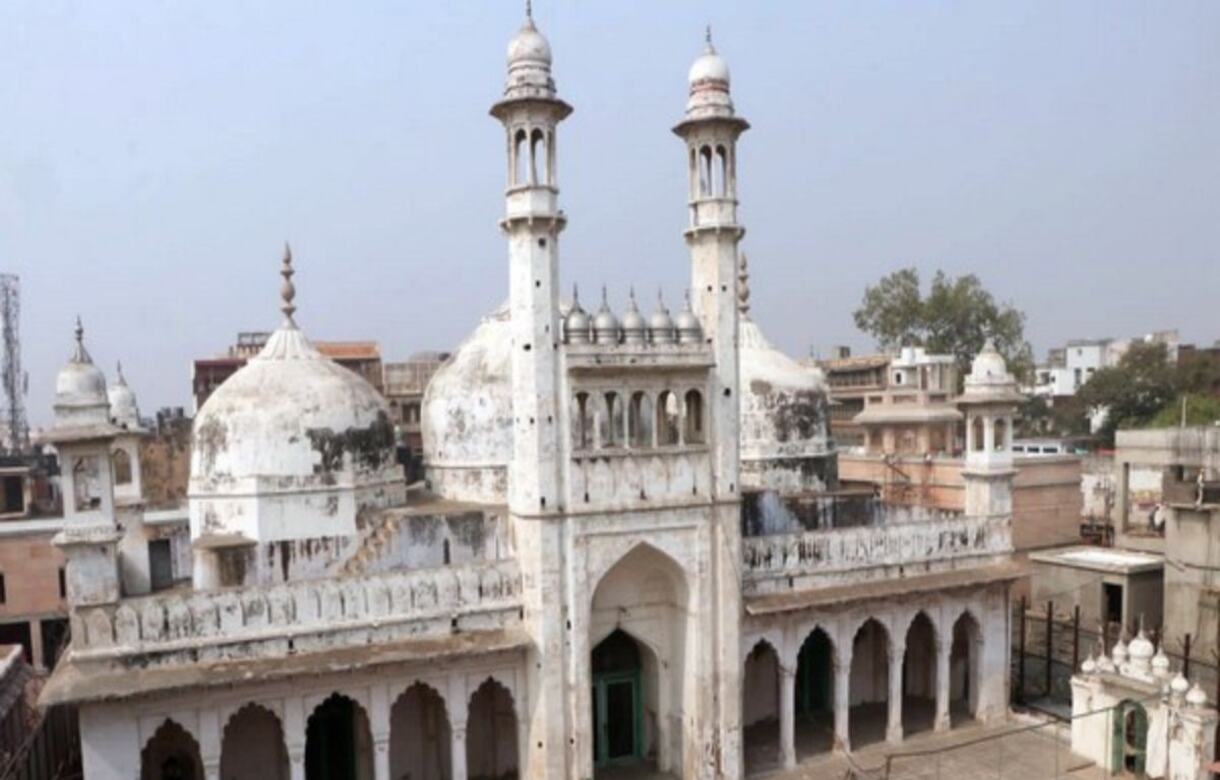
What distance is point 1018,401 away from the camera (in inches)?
720

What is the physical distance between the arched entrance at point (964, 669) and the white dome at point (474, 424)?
30.6ft

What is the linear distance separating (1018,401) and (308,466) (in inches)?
518

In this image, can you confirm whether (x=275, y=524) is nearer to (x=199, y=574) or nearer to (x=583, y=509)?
(x=199, y=574)

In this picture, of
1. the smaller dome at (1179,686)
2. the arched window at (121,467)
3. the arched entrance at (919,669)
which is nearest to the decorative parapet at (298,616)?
the arched window at (121,467)

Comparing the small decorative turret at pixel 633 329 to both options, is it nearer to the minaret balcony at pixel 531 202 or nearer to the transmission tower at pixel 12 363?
the minaret balcony at pixel 531 202

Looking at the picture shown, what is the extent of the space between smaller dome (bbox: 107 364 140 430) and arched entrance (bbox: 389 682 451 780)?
9.62 m

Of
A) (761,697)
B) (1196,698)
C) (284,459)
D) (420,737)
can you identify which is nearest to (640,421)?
(420,737)

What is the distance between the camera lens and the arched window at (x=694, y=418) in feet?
50.0

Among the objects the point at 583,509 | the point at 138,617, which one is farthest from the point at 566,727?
the point at 138,617

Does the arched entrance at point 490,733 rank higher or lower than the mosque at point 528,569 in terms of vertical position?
lower

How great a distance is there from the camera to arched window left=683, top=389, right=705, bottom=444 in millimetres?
15250

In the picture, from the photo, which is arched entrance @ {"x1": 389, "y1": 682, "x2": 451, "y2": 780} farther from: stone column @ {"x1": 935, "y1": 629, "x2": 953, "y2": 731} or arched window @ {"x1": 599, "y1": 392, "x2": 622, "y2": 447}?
stone column @ {"x1": 935, "y1": 629, "x2": 953, "y2": 731}

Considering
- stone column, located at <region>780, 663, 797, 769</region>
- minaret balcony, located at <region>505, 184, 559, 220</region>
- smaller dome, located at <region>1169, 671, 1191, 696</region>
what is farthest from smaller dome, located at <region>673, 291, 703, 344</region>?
smaller dome, located at <region>1169, 671, 1191, 696</region>

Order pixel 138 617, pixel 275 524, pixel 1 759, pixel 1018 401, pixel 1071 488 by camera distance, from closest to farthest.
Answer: pixel 138 617 < pixel 1 759 < pixel 275 524 < pixel 1018 401 < pixel 1071 488
